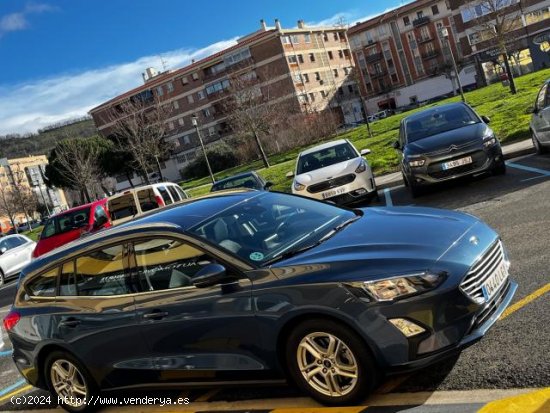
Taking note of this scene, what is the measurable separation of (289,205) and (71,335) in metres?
2.12

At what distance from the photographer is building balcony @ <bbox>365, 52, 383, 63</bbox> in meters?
86.6

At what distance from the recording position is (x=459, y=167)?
33.8ft

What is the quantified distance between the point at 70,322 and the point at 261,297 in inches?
76.8

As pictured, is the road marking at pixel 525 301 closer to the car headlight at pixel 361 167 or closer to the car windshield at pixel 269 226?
the car windshield at pixel 269 226

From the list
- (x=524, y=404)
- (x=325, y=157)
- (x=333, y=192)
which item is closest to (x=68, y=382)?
(x=524, y=404)

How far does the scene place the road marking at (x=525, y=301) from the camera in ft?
14.6

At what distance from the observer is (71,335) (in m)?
4.75

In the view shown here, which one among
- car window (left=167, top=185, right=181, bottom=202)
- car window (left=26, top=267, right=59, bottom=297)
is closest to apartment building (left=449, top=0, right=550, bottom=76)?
car window (left=167, top=185, right=181, bottom=202)

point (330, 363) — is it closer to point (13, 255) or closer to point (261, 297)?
point (261, 297)

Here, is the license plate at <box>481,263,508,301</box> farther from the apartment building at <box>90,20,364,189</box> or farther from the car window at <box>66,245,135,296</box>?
the apartment building at <box>90,20,364,189</box>

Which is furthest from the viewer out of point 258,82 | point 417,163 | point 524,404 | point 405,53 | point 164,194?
point 405,53

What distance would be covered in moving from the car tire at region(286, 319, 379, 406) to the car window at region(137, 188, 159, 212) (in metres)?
12.1

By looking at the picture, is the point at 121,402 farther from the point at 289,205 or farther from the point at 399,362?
the point at 399,362

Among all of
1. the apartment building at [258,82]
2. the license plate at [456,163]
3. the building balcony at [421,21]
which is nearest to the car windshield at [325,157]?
the license plate at [456,163]
